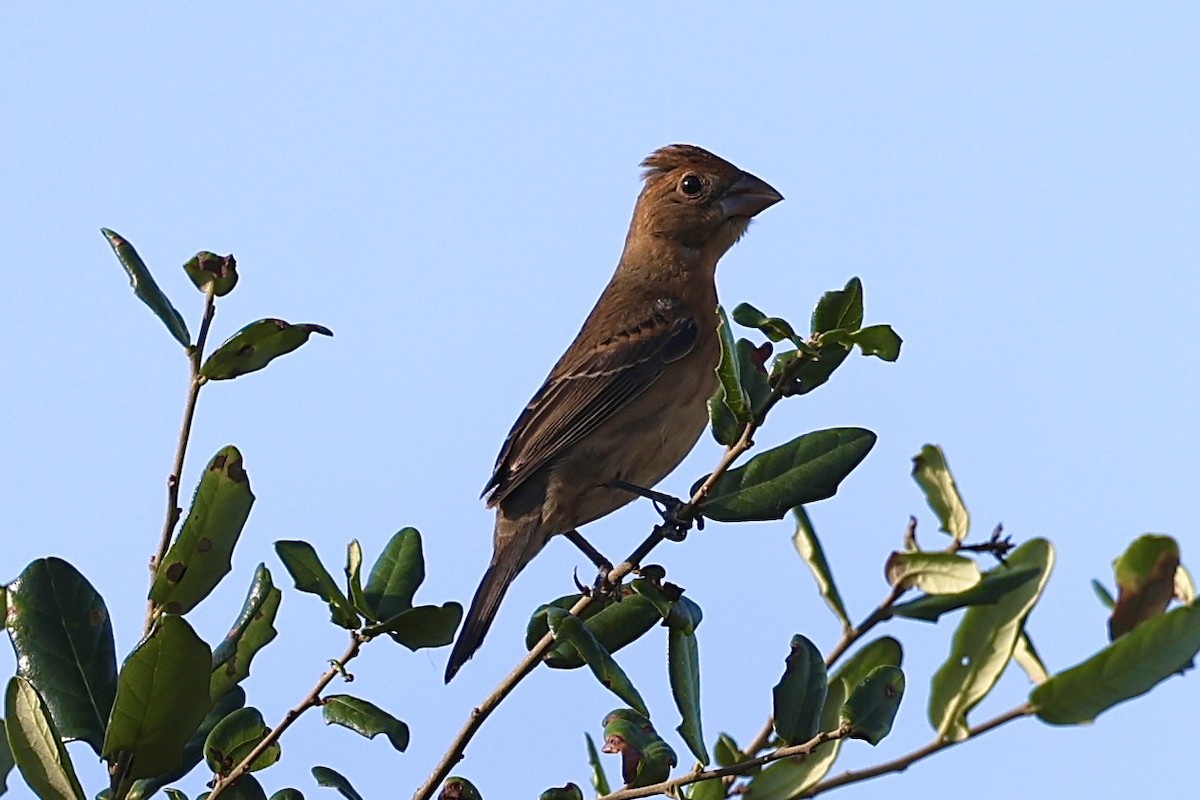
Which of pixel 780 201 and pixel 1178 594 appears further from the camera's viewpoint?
pixel 780 201

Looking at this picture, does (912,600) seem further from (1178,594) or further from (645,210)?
(645,210)

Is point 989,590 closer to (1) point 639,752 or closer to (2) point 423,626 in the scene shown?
(1) point 639,752

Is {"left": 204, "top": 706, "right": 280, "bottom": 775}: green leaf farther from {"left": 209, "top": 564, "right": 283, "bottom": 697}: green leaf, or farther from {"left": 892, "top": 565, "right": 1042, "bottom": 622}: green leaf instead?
{"left": 892, "top": 565, "right": 1042, "bottom": 622}: green leaf

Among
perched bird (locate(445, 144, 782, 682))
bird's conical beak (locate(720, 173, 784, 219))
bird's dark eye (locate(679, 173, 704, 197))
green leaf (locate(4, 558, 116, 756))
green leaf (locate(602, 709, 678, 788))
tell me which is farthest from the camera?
bird's dark eye (locate(679, 173, 704, 197))

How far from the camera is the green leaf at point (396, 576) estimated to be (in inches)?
132

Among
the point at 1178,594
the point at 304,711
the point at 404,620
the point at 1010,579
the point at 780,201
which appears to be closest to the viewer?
the point at 1010,579

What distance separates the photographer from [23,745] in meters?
2.82

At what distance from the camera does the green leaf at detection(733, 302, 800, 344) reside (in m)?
3.15

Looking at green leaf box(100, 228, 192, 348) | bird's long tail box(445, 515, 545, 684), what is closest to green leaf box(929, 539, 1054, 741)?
green leaf box(100, 228, 192, 348)

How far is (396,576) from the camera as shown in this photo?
3.43 m

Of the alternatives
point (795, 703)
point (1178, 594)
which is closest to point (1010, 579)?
point (1178, 594)

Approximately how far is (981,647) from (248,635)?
1.67 metres

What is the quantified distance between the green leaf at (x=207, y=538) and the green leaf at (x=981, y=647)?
153 centimetres

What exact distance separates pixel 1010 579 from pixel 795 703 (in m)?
0.60
